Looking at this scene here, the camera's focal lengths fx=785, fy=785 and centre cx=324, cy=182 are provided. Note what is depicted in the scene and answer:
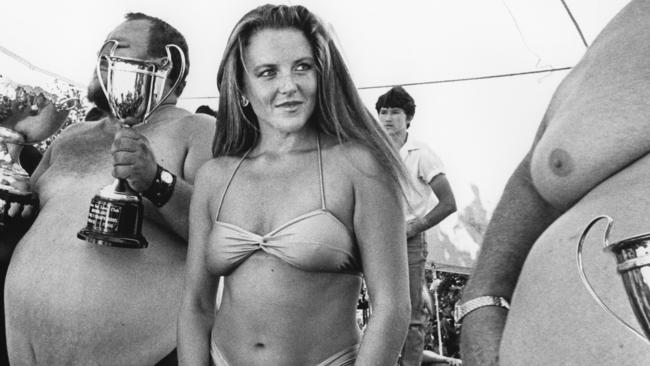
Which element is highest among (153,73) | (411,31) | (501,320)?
(411,31)

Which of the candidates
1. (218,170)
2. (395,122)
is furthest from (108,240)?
(395,122)

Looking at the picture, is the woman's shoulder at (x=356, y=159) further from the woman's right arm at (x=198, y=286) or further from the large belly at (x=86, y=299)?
the large belly at (x=86, y=299)

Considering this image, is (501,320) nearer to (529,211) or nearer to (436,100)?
(529,211)

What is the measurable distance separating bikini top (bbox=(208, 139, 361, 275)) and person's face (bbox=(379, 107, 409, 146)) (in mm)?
2973

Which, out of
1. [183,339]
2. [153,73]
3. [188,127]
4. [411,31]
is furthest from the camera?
[411,31]

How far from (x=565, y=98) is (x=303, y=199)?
709 millimetres

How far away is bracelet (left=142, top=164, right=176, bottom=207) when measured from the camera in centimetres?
232

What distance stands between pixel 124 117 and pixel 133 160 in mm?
171

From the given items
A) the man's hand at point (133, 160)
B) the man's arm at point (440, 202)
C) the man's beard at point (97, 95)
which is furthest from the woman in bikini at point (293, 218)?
the man's arm at point (440, 202)

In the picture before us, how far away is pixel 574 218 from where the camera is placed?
1.35 meters

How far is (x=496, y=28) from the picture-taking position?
20.9ft

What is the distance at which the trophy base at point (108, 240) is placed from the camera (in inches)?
86.7

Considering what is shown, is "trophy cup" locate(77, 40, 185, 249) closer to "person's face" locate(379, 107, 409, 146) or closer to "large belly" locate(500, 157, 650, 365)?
"large belly" locate(500, 157, 650, 365)

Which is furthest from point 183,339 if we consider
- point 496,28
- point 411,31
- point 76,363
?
point 411,31
